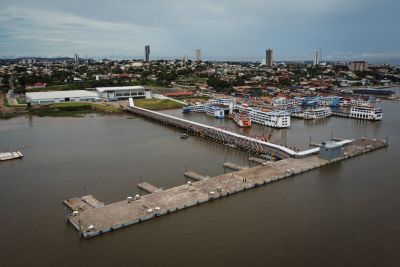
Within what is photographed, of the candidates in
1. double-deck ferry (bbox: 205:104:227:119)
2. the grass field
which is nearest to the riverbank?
the grass field

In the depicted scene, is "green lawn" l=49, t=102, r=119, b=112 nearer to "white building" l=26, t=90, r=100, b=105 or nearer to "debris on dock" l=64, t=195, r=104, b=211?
"white building" l=26, t=90, r=100, b=105

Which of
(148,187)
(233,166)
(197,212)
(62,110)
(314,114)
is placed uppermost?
(314,114)

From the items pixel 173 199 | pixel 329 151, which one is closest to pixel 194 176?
pixel 173 199

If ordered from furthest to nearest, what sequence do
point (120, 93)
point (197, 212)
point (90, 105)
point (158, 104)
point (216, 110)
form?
1. point (120, 93)
2. point (158, 104)
3. point (90, 105)
4. point (216, 110)
5. point (197, 212)

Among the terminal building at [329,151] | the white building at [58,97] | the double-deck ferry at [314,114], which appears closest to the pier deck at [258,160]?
the terminal building at [329,151]

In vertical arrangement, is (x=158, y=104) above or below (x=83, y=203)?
above

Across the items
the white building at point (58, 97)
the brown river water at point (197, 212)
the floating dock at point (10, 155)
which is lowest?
the brown river water at point (197, 212)

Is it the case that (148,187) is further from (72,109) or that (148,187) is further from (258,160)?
(72,109)

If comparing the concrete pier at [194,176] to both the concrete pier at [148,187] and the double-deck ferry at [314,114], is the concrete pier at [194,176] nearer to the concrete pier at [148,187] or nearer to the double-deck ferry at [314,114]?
the concrete pier at [148,187]
